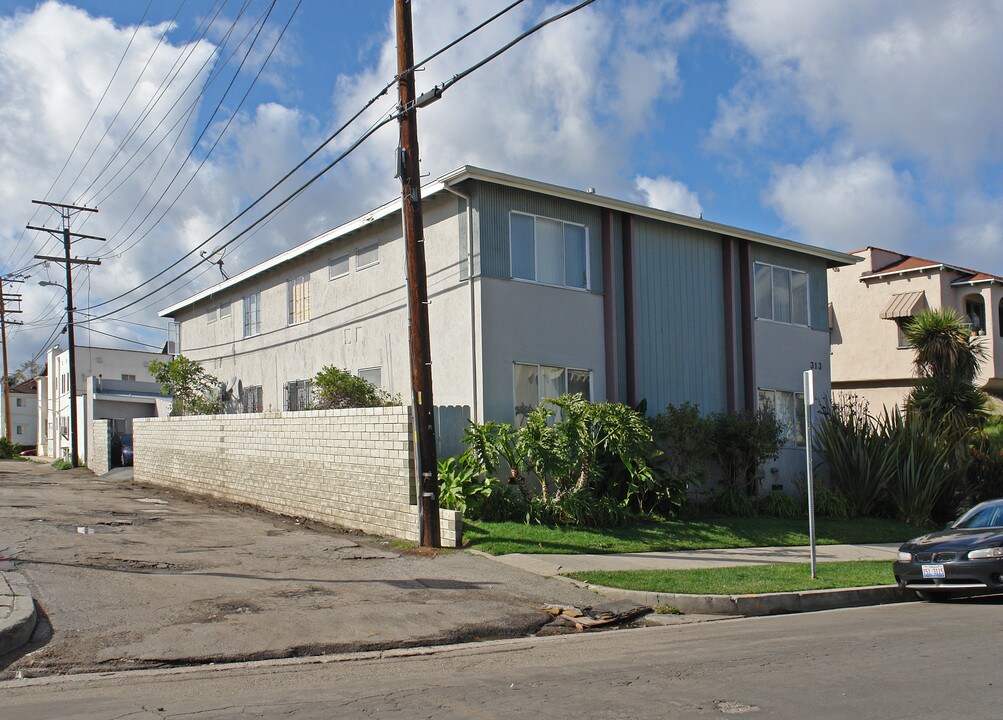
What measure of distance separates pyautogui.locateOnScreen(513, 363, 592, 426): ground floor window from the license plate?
7447mm

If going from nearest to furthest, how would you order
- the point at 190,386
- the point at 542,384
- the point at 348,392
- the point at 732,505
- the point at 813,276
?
the point at 542,384
the point at 732,505
the point at 348,392
the point at 813,276
the point at 190,386

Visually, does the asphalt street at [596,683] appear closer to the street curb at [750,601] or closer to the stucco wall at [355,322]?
the street curb at [750,601]

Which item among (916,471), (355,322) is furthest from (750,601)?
(355,322)

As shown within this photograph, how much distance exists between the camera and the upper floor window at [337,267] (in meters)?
21.4

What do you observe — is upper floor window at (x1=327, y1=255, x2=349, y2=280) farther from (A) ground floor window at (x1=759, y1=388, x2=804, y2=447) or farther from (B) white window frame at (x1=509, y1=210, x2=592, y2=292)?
(A) ground floor window at (x1=759, y1=388, x2=804, y2=447)

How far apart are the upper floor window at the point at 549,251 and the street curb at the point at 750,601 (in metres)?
7.68

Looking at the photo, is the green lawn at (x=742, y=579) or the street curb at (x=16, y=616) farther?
the green lawn at (x=742, y=579)

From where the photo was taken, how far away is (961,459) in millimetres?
22656

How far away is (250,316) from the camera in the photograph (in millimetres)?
26250

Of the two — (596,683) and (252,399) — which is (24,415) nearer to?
(252,399)

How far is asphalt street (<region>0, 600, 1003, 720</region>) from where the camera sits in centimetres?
603

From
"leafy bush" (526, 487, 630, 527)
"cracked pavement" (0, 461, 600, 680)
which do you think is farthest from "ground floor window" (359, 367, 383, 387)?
"leafy bush" (526, 487, 630, 527)

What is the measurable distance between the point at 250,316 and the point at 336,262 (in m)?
5.70

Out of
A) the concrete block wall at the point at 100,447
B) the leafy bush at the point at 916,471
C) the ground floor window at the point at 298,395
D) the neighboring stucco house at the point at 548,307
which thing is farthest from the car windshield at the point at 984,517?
the concrete block wall at the point at 100,447
